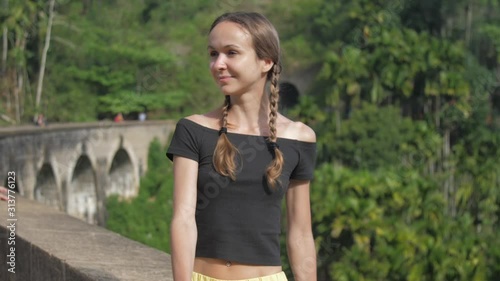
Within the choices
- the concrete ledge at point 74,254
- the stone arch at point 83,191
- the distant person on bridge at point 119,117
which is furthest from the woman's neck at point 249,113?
the distant person on bridge at point 119,117

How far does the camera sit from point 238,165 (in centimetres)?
302

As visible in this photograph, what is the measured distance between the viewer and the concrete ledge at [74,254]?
14.7ft

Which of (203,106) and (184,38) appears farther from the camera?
(184,38)

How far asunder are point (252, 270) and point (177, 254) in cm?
27

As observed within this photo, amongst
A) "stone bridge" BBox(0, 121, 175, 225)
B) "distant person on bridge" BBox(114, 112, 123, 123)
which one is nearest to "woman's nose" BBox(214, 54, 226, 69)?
"stone bridge" BBox(0, 121, 175, 225)

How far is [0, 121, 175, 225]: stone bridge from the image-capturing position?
26953 mm

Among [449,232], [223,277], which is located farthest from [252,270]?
[449,232]

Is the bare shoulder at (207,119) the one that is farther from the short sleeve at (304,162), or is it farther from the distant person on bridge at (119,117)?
the distant person on bridge at (119,117)

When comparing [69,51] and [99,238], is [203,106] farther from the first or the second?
[99,238]

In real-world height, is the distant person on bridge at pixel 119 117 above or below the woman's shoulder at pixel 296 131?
below

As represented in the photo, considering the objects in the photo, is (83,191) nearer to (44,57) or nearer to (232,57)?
(44,57)

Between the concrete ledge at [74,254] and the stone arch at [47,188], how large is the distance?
26.4 metres

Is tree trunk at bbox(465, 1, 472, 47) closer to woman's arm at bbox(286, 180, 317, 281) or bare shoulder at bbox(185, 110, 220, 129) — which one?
woman's arm at bbox(286, 180, 317, 281)

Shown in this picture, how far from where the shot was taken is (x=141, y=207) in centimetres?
3656
